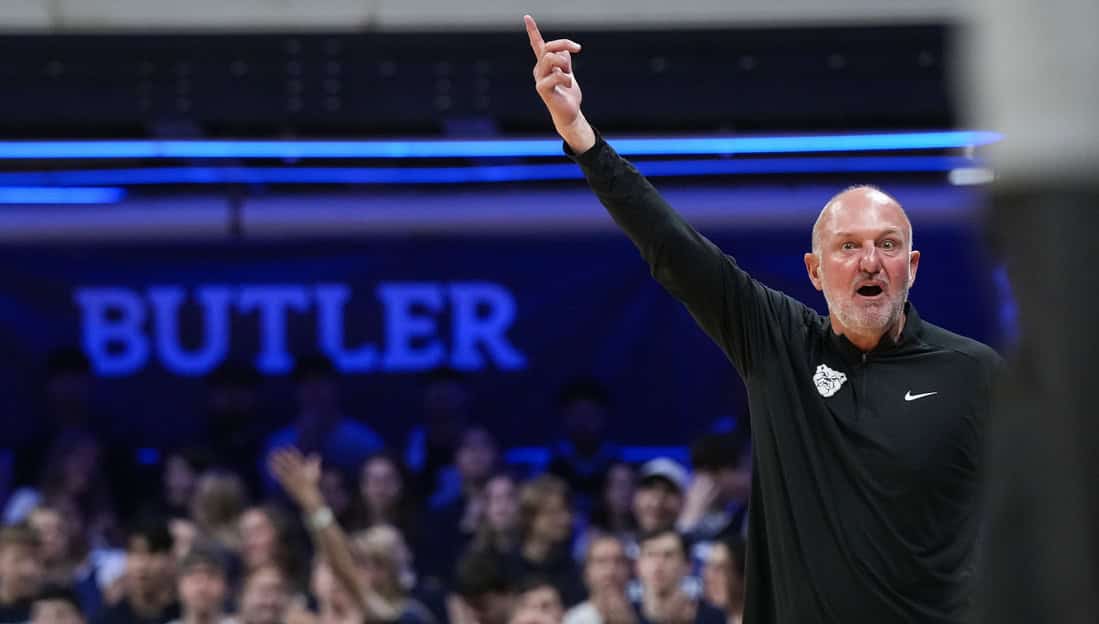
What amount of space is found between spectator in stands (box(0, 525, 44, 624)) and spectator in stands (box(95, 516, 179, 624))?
0.31 metres

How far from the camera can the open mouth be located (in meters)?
3.77

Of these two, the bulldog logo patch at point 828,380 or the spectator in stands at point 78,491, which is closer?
the bulldog logo patch at point 828,380

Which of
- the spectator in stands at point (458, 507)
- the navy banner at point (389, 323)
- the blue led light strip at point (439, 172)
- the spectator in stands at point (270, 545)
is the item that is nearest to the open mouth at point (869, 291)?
the spectator in stands at point (270, 545)

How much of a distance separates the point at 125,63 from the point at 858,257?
16.8 feet

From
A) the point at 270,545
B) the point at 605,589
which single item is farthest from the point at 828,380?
the point at 270,545

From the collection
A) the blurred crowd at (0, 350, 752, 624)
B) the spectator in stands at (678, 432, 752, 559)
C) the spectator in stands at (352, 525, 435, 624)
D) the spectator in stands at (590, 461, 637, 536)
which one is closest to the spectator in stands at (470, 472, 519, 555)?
the blurred crowd at (0, 350, 752, 624)

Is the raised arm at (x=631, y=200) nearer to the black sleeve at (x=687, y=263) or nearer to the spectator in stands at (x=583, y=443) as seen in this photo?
the black sleeve at (x=687, y=263)

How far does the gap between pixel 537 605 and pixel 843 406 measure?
3.23 m

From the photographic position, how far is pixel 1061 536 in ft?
4.33

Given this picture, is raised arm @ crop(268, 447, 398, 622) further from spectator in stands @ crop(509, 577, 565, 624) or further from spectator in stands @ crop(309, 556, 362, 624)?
spectator in stands @ crop(509, 577, 565, 624)

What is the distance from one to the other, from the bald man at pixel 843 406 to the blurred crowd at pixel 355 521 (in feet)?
8.82

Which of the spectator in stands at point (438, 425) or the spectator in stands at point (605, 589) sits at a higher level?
the spectator in stands at point (438, 425)

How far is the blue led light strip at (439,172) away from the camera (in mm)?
9281

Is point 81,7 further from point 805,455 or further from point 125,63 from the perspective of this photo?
point 805,455
